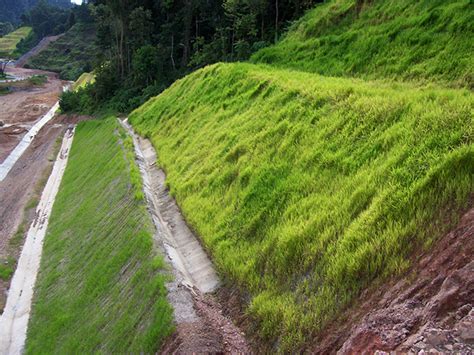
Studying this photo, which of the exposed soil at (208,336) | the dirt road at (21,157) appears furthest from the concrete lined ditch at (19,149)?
the exposed soil at (208,336)

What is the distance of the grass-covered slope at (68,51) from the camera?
110625 millimetres

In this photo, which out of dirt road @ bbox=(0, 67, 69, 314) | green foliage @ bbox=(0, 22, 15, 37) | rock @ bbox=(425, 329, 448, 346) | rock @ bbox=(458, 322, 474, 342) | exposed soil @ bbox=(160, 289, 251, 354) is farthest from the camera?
green foliage @ bbox=(0, 22, 15, 37)

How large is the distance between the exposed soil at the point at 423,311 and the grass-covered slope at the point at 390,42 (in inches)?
318

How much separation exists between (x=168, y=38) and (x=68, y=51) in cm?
8133

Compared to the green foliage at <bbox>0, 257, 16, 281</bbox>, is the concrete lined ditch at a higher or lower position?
higher

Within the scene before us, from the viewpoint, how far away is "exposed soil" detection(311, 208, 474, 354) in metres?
5.43

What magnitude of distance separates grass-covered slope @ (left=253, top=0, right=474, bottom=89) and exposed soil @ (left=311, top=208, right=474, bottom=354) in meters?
8.08

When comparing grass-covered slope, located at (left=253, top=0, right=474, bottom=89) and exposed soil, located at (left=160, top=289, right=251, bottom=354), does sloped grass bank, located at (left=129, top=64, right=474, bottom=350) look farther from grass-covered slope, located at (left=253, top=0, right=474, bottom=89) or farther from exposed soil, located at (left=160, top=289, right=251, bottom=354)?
grass-covered slope, located at (left=253, top=0, right=474, bottom=89)

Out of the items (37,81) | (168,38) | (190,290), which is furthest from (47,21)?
(190,290)

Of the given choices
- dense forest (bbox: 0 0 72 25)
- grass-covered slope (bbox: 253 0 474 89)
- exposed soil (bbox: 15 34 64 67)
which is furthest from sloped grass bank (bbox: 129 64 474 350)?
dense forest (bbox: 0 0 72 25)

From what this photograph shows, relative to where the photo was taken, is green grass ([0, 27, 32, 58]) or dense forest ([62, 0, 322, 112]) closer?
dense forest ([62, 0, 322, 112])

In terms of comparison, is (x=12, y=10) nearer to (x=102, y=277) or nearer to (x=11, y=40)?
(x=11, y=40)

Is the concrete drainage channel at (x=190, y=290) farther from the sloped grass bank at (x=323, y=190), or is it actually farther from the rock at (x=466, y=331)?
the rock at (x=466, y=331)

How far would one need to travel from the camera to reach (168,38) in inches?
1921
